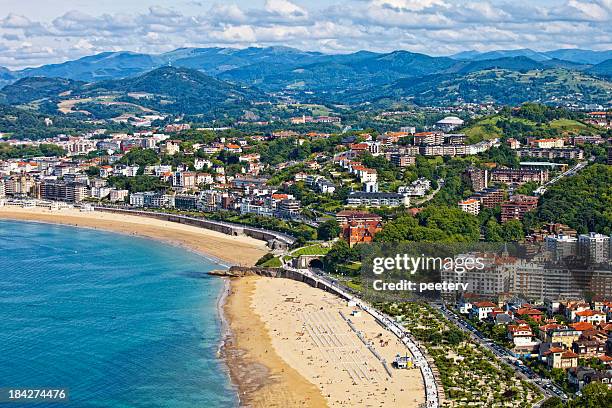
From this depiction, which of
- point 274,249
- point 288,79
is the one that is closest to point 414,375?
point 274,249

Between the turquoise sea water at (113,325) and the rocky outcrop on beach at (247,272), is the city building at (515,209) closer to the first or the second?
the rocky outcrop on beach at (247,272)

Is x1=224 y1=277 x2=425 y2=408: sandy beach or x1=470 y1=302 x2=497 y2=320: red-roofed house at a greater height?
x1=470 y1=302 x2=497 y2=320: red-roofed house

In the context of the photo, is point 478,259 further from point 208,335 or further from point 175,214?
point 175,214

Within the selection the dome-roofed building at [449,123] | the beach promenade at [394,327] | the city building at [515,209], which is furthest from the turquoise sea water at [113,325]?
the dome-roofed building at [449,123]

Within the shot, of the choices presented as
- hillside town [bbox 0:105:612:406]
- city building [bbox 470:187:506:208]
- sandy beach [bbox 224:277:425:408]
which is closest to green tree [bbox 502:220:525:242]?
hillside town [bbox 0:105:612:406]

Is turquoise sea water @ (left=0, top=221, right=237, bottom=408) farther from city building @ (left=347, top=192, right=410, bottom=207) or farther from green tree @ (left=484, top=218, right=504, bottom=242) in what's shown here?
green tree @ (left=484, top=218, right=504, bottom=242)
